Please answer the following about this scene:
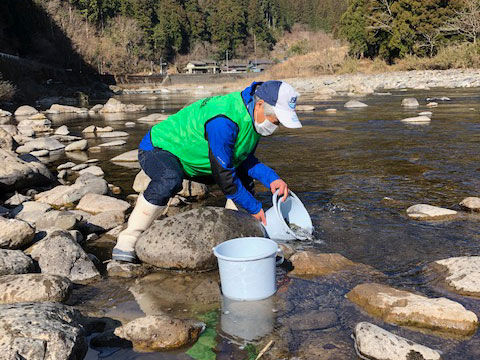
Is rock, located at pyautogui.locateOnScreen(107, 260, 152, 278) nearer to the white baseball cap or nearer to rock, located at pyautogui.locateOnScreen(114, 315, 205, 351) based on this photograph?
rock, located at pyautogui.locateOnScreen(114, 315, 205, 351)

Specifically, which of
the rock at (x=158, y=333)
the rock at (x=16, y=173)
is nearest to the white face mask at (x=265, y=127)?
the rock at (x=158, y=333)

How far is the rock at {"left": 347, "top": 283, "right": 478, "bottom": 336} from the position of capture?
104 inches

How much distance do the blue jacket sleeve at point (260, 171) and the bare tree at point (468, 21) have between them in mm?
36033

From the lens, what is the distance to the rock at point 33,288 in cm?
291

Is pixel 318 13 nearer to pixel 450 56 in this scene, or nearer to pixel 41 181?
pixel 450 56

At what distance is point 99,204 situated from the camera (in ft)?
17.7

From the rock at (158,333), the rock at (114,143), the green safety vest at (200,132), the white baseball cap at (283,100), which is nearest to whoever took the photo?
the rock at (158,333)

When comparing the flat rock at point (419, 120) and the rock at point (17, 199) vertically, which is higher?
the flat rock at point (419, 120)

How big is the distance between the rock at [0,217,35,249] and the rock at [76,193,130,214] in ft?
4.09

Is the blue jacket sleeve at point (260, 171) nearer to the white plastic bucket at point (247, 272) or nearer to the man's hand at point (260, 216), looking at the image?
the man's hand at point (260, 216)

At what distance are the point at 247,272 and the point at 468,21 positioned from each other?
39.5 metres

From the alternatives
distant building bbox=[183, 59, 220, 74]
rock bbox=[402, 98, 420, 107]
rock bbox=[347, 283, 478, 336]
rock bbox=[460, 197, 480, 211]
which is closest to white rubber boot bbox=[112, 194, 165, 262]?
rock bbox=[347, 283, 478, 336]

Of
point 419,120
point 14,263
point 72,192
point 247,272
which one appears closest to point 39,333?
point 247,272

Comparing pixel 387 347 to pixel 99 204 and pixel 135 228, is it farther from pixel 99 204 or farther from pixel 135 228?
pixel 99 204
